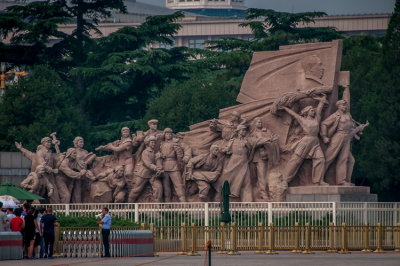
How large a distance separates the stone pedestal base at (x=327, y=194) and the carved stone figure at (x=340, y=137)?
1.86 ft

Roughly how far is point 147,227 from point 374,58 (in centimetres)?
2458

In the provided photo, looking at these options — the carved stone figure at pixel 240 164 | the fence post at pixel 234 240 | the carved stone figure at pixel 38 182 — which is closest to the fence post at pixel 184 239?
the fence post at pixel 234 240

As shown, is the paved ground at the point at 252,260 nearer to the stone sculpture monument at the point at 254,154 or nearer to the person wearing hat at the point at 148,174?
the stone sculpture monument at the point at 254,154

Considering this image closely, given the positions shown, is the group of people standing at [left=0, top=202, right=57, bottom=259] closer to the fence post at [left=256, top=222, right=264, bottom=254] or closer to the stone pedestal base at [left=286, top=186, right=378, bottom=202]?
the fence post at [left=256, top=222, right=264, bottom=254]

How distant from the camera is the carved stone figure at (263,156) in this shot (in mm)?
41188

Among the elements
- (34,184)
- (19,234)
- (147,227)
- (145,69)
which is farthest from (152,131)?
(145,69)

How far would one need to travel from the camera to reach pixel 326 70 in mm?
41531

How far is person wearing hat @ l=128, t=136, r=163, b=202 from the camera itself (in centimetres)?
4188

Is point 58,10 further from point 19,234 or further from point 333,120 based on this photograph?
point 19,234

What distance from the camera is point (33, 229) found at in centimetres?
3284

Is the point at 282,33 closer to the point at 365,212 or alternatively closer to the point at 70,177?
the point at 70,177

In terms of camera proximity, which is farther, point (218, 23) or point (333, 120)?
point (218, 23)

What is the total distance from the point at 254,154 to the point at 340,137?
8.63 feet

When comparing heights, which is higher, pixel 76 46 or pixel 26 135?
pixel 76 46
